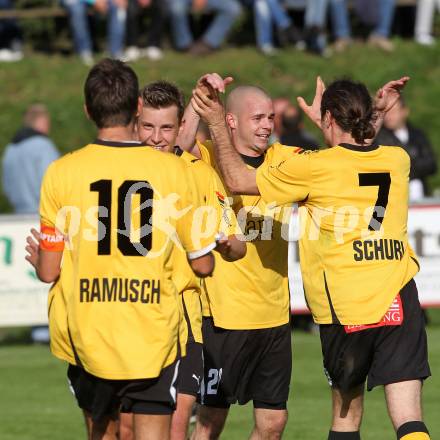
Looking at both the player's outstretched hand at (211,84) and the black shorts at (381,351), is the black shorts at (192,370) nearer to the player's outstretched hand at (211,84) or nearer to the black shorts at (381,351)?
the black shorts at (381,351)

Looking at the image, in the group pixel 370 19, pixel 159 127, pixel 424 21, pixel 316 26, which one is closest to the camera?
pixel 159 127

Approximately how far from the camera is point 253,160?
24.7 feet

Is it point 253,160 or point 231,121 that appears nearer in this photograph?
point 253,160

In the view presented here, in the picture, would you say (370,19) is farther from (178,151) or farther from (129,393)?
(129,393)

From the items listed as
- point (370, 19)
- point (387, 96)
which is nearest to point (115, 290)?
point (387, 96)

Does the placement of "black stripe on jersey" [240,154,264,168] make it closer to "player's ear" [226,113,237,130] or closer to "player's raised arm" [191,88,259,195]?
"player's ear" [226,113,237,130]

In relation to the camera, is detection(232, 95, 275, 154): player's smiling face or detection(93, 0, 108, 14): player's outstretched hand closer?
detection(232, 95, 275, 154): player's smiling face

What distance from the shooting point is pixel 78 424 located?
9.34m

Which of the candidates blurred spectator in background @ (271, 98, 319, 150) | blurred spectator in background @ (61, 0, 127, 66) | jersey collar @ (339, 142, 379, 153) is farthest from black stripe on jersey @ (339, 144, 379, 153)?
blurred spectator in background @ (61, 0, 127, 66)

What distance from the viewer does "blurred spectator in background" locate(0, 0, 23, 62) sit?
755 inches

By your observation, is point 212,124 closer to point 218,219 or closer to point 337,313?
point 218,219

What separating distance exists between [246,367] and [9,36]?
1293 cm

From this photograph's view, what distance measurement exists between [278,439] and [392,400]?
0.86m

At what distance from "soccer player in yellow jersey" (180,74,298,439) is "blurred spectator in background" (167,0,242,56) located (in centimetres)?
1102
